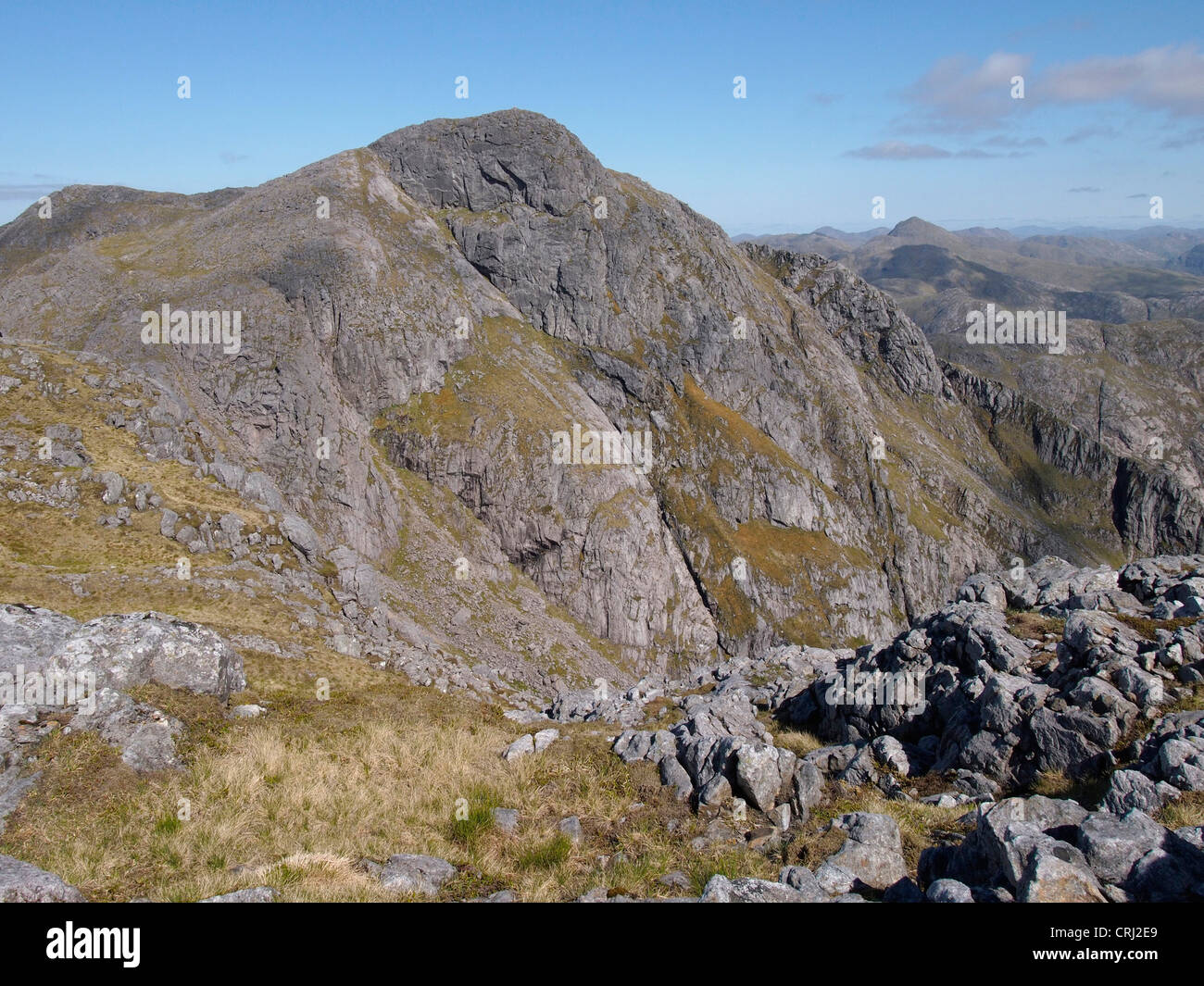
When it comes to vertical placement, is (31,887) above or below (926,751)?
above

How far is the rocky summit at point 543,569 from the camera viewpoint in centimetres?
1323

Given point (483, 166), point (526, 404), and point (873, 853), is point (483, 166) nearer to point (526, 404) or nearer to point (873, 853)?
point (526, 404)

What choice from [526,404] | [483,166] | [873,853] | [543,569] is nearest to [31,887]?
[873,853]

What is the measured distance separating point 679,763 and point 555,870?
6499 mm

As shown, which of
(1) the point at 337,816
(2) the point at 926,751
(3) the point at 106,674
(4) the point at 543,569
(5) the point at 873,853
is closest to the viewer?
(5) the point at 873,853

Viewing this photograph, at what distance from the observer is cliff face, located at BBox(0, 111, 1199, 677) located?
72562 mm

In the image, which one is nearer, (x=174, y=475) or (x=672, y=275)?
(x=174, y=475)

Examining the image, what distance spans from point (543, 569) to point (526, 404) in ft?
74.7

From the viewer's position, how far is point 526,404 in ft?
293

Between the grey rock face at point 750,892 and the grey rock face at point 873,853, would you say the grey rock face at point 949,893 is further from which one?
the grey rock face at point 873,853

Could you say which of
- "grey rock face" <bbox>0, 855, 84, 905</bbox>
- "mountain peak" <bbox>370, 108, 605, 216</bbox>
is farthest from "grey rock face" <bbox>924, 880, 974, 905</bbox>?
"mountain peak" <bbox>370, 108, 605, 216</bbox>

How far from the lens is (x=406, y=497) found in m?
78.4
